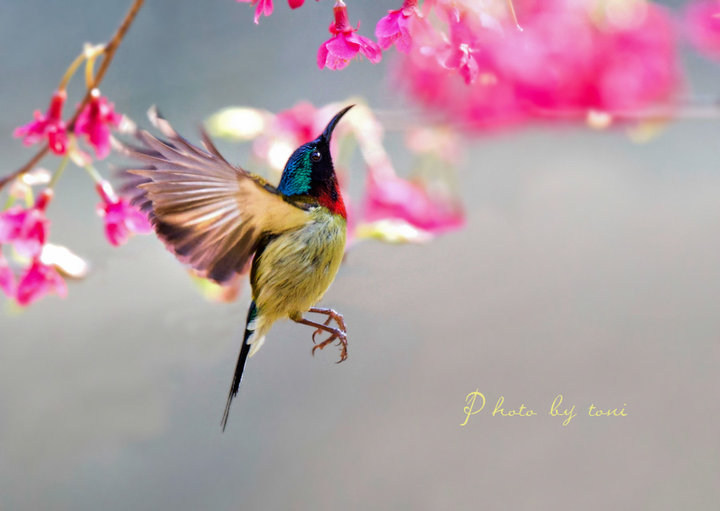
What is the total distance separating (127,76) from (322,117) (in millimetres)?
521

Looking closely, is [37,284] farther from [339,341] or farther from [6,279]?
[339,341]

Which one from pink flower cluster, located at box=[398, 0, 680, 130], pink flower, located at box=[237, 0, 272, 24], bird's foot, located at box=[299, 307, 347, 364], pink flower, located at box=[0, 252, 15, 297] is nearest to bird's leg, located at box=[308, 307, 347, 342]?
bird's foot, located at box=[299, 307, 347, 364]

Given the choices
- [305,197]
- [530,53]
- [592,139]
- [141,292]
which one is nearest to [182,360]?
[141,292]

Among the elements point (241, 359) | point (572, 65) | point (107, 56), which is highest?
point (572, 65)

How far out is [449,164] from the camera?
2.20 ft

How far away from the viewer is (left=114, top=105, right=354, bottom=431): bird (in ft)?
0.72

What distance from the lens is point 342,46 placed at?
24 centimetres

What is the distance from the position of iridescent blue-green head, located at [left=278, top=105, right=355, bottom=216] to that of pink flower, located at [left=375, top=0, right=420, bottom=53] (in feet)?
0.13

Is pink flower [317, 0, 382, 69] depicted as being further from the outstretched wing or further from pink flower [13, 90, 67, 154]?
pink flower [13, 90, 67, 154]

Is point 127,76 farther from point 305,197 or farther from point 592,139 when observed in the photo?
point 592,139

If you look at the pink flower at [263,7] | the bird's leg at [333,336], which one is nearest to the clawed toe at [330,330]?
the bird's leg at [333,336]

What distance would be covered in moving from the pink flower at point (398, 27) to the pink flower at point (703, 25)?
411mm

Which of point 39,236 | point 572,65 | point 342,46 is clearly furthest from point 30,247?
point 572,65

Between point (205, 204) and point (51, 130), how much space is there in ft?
0.54
